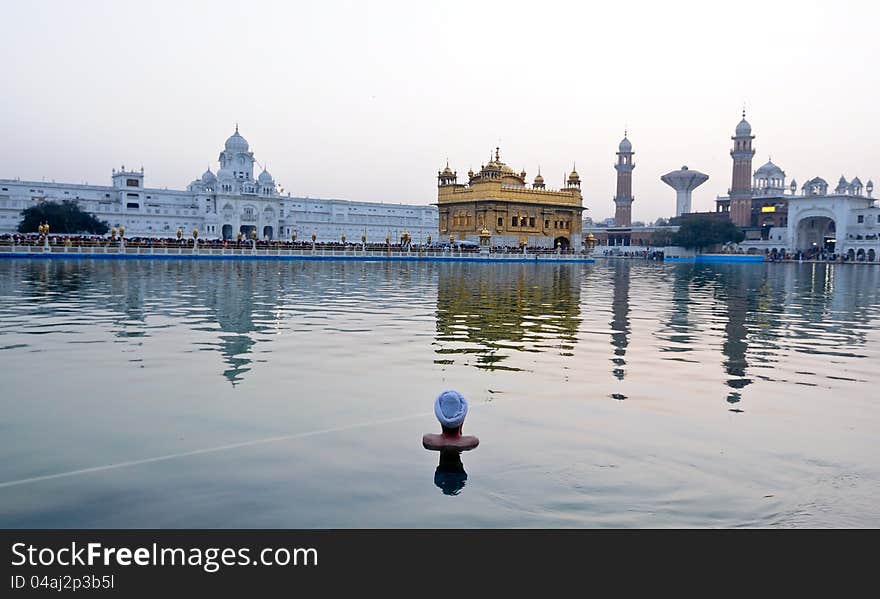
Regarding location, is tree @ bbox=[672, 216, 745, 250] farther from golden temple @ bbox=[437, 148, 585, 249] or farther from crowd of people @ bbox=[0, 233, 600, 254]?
crowd of people @ bbox=[0, 233, 600, 254]

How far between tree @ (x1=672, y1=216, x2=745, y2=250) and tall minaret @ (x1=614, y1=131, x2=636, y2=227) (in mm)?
42465

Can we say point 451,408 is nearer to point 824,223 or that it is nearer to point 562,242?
point 562,242

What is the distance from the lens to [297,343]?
1204 cm

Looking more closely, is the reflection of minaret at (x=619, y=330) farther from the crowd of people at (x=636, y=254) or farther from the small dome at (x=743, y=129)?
the small dome at (x=743, y=129)

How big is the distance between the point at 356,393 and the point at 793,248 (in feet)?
305

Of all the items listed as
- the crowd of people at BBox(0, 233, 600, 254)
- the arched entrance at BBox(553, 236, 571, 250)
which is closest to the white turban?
the crowd of people at BBox(0, 233, 600, 254)

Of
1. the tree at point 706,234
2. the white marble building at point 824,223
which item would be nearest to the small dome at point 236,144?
the tree at point 706,234

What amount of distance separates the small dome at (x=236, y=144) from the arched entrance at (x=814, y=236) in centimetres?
7325

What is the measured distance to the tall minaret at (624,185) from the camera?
138125mm

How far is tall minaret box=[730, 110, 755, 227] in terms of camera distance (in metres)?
110

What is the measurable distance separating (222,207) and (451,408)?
93862 mm
